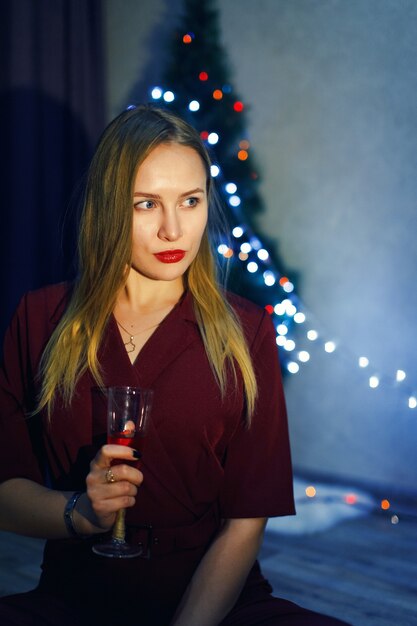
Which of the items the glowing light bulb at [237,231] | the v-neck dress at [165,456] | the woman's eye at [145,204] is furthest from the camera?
the glowing light bulb at [237,231]

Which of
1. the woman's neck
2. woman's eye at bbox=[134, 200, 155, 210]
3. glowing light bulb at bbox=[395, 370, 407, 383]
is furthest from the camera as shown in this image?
glowing light bulb at bbox=[395, 370, 407, 383]

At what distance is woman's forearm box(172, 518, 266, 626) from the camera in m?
1.35

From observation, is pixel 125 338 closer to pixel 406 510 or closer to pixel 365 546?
pixel 365 546

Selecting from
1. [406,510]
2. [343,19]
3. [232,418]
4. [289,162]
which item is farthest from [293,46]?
[232,418]

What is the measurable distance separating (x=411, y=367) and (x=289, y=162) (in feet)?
4.45

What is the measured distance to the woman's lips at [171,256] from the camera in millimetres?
1564

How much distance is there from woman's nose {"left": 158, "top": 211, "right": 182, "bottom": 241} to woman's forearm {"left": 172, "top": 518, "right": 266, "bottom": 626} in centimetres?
A: 59

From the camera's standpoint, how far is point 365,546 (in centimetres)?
323

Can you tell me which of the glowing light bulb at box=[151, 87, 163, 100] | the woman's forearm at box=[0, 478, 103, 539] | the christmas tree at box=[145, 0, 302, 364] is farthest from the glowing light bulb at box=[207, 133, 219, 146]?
the woman's forearm at box=[0, 478, 103, 539]

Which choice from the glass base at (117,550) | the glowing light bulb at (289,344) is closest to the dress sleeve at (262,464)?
the glass base at (117,550)

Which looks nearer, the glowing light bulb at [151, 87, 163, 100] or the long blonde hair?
the long blonde hair

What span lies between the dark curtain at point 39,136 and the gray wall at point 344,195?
3.18 feet

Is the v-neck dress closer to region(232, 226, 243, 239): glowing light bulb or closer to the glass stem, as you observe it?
the glass stem

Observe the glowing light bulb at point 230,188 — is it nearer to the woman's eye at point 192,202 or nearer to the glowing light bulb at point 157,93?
the glowing light bulb at point 157,93
